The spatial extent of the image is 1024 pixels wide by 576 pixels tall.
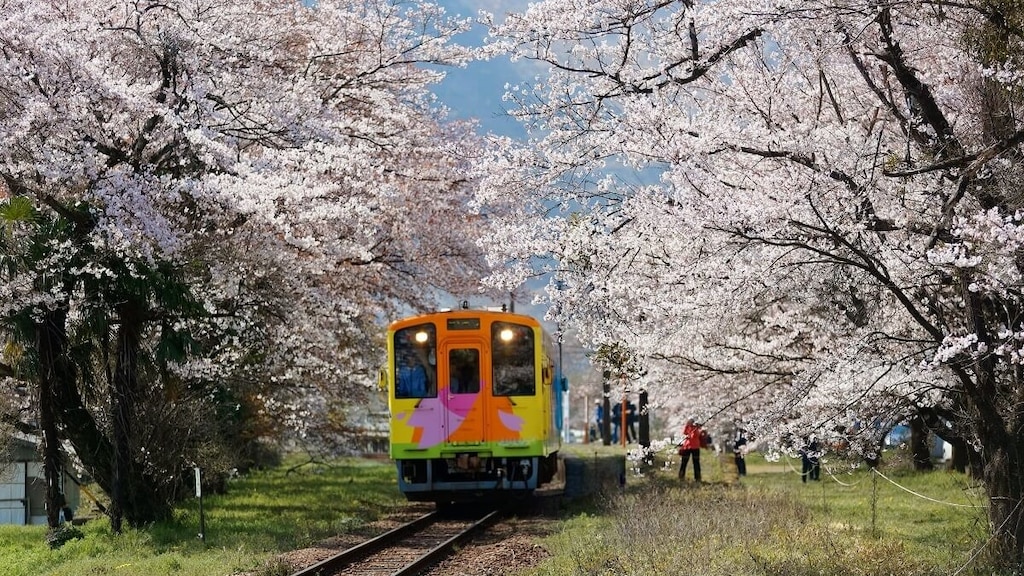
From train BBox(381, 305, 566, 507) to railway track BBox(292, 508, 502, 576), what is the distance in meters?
0.60

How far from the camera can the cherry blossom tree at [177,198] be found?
11.8 m

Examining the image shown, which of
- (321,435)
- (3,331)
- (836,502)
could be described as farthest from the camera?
(321,435)

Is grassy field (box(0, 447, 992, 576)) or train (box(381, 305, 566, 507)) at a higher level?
train (box(381, 305, 566, 507))

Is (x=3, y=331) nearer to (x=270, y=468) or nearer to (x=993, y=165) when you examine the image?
(x=993, y=165)

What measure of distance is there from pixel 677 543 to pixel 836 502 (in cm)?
592

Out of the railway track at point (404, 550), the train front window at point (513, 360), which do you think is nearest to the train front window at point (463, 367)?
the train front window at point (513, 360)

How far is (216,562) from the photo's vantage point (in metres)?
10.6

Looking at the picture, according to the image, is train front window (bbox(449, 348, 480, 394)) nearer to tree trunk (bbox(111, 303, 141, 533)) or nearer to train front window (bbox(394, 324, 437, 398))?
train front window (bbox(394, 324, 437, 398))

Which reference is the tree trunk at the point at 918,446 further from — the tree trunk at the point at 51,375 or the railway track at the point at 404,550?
the tree trunk at the point at 51,375

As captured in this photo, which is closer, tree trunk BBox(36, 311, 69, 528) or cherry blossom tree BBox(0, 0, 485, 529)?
cherry blossom tree BBox(0, 0, 485, 529)

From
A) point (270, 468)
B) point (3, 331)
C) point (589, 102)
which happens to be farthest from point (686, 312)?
point (270, 468)

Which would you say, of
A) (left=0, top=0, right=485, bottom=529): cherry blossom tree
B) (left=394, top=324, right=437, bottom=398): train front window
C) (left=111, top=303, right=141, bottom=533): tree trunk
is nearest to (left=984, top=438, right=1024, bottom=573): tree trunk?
(left=0, top=0, right=485, bottom=529): cherry blossom tree

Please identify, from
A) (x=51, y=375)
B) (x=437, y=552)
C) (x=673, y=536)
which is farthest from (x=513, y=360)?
(x=51, y=375)

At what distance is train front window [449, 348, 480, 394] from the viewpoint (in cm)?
1547
